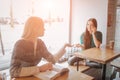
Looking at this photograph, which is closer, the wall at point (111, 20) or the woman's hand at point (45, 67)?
the woman's hand at point (45, 67)

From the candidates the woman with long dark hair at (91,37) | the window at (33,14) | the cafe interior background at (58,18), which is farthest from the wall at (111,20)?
the window at (33,14)

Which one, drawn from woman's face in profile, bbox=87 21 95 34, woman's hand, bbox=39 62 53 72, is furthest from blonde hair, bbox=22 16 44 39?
woman's face in profile, bbox=87 21 95 34

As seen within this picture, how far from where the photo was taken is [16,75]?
133cm

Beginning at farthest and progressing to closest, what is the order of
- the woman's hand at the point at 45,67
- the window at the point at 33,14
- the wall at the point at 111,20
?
the wall at the point at 111,20 < the window at the point at 33,14 < the woman's hand at the point at 45,67

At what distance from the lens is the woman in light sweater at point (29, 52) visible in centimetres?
134

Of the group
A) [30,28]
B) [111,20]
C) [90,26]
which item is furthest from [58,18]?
[30,28]

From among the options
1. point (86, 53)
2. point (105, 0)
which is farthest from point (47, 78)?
point (105, 0)

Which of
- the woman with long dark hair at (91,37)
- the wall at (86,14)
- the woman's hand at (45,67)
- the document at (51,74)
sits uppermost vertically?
the wall at (86,14)

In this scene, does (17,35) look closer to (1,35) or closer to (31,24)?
(1,35)

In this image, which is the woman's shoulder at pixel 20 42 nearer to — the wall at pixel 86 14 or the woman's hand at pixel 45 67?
the woman's hand at pixel 45 67

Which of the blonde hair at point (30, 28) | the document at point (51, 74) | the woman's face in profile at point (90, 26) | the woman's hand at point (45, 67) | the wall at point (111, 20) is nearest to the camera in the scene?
the document at point (51, 74)

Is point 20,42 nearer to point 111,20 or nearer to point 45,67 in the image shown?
point 45,67

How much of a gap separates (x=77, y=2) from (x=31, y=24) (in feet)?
7.32

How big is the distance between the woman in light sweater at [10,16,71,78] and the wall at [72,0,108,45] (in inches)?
71.9
